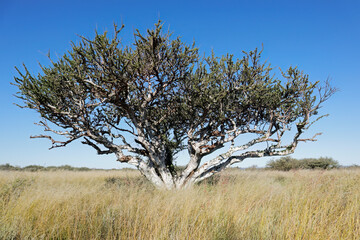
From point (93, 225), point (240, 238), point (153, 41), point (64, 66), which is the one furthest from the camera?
point (64, 66)

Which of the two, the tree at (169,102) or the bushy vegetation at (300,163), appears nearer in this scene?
the tree at (169,102)

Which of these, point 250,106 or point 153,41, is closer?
point 153,41

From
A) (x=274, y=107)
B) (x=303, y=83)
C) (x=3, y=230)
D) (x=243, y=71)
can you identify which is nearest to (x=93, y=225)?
(x=3, y=230)

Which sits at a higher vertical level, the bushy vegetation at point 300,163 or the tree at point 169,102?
the tree at point 169,102

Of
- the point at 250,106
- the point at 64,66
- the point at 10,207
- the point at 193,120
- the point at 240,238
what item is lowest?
the point at 240,238

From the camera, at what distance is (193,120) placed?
39.2 feet

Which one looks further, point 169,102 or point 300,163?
point 300,163

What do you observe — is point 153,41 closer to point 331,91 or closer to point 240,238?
point 240,238

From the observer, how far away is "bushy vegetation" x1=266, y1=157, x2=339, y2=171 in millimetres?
34500

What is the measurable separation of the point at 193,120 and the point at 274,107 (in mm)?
4676

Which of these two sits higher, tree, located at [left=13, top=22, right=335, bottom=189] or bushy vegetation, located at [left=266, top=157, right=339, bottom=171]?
tree, located at [left=13, top=22, right=335, bottom=189]

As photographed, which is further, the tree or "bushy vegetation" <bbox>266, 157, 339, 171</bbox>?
"bushy vegetation" <bbox>266, 157, 339, 171</bbox>

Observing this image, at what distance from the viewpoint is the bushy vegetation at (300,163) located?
34.5m

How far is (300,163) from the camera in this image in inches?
1374
